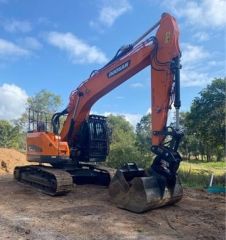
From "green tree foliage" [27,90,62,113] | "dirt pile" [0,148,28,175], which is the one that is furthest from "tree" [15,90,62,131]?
"dirt pile" [0,148,28,175]

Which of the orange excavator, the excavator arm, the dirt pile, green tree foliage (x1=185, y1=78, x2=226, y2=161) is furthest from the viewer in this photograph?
green tree foliage (x1=185, y1=78, x2=226, y2=161)

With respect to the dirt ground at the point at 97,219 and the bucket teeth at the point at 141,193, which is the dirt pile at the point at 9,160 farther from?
the bucket teeth at the point at 141,193

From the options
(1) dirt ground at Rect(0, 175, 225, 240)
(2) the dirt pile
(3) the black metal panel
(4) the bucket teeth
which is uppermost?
(3) the black metal panel

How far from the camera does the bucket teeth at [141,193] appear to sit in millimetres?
7570

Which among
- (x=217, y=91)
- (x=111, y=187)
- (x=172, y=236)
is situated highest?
(x=217, y=91)

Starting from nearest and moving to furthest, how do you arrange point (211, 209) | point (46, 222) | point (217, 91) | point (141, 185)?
point (46, 222)
point (141, 185)
point (211, 209)
point (217, 91)

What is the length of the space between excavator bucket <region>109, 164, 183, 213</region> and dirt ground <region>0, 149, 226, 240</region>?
0.17 m

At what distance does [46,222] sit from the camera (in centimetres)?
675

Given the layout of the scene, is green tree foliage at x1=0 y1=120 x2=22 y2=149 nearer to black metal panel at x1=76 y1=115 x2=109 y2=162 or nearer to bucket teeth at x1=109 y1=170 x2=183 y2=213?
black metal panel at x1=76 y1=115 x2=109 y2=162

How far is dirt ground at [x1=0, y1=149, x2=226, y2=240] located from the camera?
6.06 m

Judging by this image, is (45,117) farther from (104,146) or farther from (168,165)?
(168,165)

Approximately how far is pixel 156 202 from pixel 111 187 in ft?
4.12

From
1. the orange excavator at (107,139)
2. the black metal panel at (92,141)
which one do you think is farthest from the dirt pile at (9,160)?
the black metal panel at (92,141)

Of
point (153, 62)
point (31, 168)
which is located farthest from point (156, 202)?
point (31, 168)
